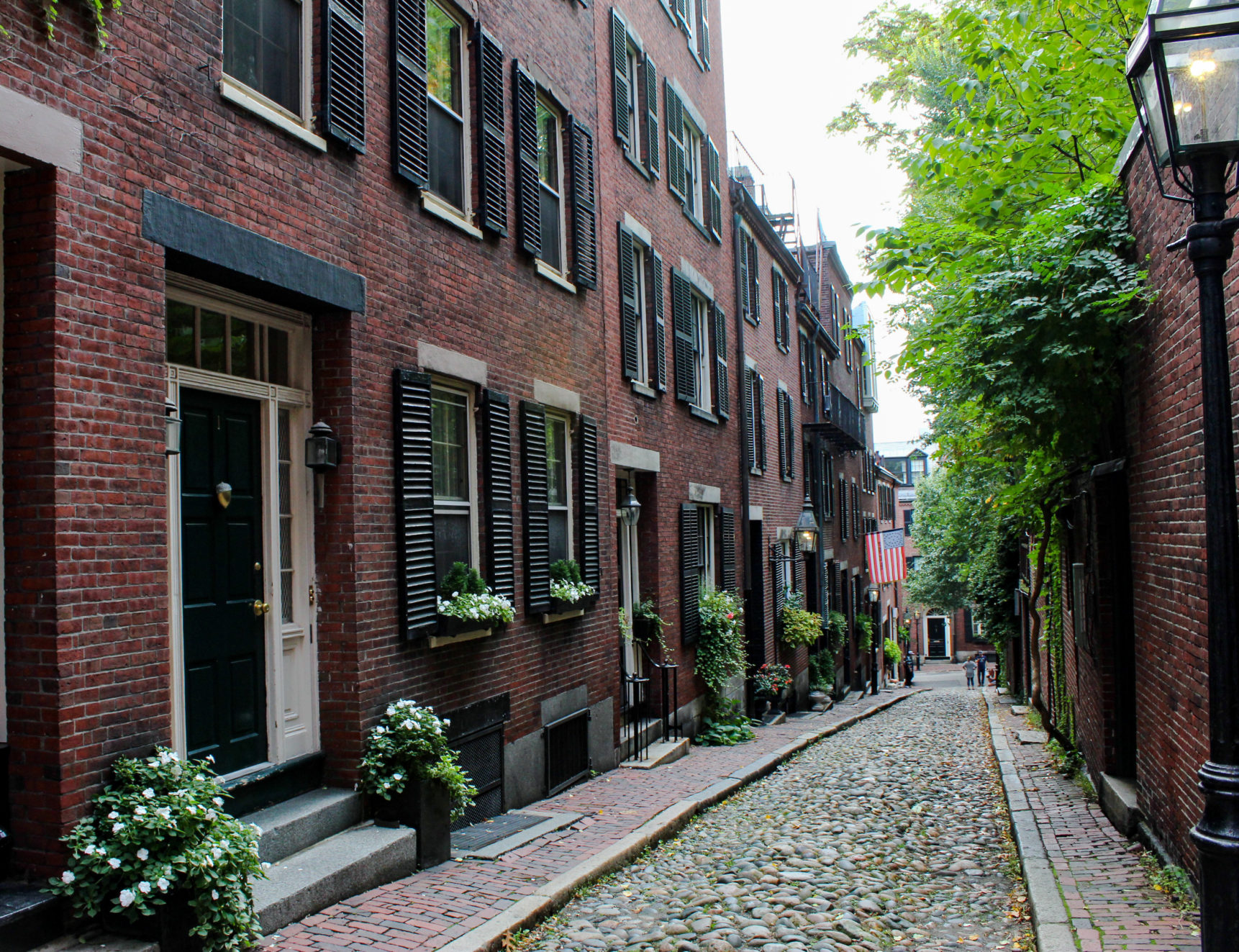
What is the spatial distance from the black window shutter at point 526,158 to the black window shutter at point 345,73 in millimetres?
2448

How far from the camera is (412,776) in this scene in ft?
22.3

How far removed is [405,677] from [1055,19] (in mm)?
8001

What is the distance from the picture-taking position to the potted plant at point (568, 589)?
975 centimetres

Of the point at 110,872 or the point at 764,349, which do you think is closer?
the point at 110,872

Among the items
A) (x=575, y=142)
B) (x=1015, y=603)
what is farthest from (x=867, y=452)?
(x=575, y=142)

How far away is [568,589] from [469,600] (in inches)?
82.1

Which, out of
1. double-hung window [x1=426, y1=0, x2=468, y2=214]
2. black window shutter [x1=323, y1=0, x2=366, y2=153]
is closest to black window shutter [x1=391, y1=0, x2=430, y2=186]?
double-hung window [x1=426, y1=0, x2=468, y2=214]

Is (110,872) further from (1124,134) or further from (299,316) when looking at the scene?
(1124,134)

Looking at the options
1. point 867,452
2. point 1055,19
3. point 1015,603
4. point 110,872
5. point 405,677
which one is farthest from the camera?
point 867,452

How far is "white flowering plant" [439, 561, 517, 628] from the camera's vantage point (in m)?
7.76

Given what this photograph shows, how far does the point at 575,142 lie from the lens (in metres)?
11.1

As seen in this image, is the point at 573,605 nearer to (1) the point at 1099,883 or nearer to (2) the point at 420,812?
(2) the point at 420,812

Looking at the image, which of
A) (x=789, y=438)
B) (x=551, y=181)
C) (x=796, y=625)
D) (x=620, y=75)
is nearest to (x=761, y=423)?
(x=789, y=438)

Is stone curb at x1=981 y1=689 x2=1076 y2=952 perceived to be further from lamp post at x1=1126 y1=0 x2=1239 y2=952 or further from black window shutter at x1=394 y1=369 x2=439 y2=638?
black window shutter at x1=394 y1=369 x2=439 y2=638
